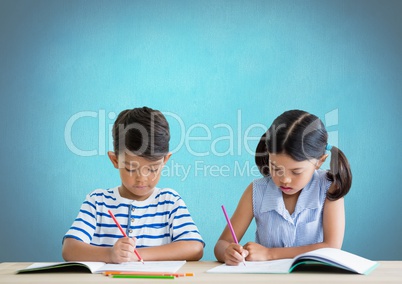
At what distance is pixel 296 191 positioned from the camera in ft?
5.54

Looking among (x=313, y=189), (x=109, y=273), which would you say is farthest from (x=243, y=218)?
(x=109, y=273)

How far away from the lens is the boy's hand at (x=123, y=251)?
4.65 ft

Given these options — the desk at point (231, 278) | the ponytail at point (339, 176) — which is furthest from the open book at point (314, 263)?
the ponytail at point (339, 176)

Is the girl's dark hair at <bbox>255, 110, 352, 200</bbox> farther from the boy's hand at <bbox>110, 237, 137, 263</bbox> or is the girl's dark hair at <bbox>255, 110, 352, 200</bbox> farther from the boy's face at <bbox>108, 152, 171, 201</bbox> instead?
the boy's hand at <bbox>110, 237, 137, 263</bbox>

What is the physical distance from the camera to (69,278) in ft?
4.00

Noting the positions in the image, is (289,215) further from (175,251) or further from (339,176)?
(175,251)

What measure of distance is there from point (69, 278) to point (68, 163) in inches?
68.5

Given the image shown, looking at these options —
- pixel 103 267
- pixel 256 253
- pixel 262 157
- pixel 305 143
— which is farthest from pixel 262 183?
pixel 103 267

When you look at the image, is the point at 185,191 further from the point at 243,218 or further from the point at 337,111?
the point at 243,218

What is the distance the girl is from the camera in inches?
64.2

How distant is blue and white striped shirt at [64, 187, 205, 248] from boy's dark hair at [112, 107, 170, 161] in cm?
14

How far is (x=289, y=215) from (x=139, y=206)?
416 millimetres

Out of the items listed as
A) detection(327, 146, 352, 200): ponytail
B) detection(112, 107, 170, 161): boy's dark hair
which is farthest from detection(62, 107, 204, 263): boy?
detection(327, 146, 352, 200): ponytail

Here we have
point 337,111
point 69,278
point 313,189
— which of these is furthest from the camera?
point 337,111
